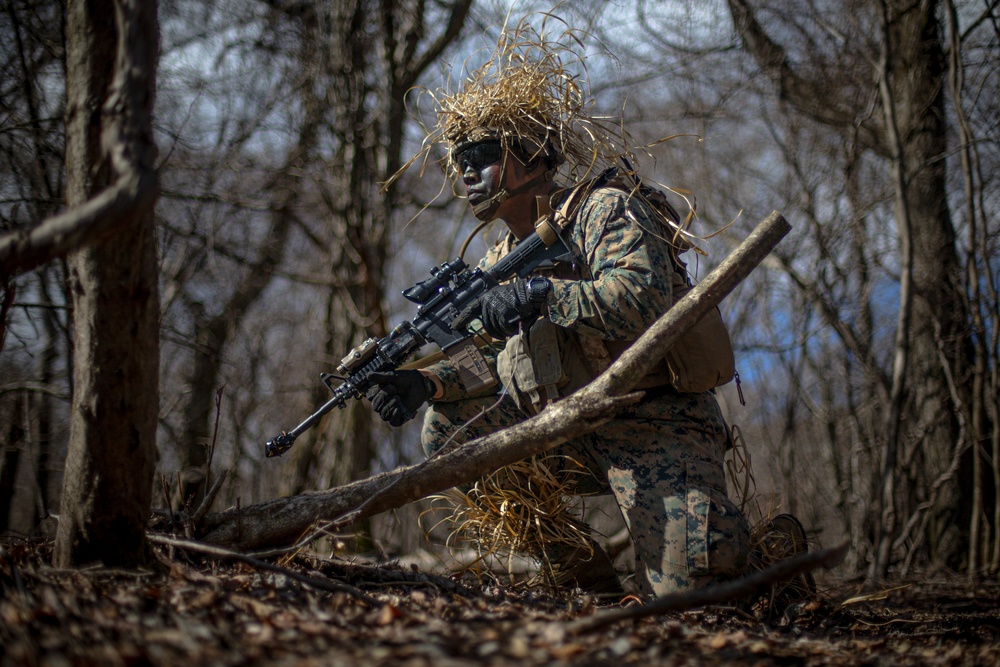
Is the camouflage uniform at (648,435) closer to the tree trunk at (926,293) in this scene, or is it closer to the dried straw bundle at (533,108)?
the dried straw bundle at (533,108)

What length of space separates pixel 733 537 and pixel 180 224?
5251 mm

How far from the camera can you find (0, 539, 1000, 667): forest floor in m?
1.45

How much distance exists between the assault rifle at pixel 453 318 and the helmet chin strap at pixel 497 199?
0.85ft

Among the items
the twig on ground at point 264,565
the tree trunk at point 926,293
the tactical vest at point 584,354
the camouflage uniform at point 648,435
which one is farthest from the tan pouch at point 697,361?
the tree trunk at point 926,293

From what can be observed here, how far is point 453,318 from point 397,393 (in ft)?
1.48

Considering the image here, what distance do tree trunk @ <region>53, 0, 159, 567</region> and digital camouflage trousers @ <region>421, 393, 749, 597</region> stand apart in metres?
1.09

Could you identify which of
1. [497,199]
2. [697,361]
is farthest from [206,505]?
[697,361]

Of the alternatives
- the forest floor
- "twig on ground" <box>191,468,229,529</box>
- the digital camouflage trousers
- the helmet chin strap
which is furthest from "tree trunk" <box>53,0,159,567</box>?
the helmet chin strap

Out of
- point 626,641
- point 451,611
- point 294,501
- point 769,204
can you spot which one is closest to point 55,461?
point 294,501

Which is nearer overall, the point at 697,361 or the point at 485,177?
the point at 697,361

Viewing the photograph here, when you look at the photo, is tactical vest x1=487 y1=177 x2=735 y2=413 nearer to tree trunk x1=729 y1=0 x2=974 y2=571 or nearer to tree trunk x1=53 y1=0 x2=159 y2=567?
tree trunk x1=53 y1=0 x2=159 y2=567

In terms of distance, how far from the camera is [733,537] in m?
2.73

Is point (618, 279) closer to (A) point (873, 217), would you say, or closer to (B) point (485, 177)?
(B) point (485, 177)

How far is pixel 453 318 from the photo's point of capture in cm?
337
